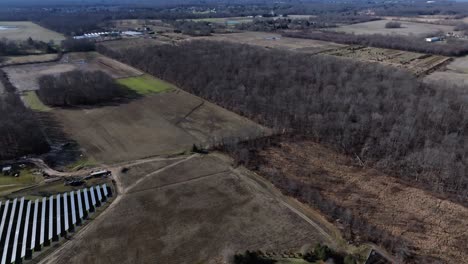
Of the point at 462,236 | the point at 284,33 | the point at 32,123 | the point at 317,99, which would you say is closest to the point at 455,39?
the point at 284,33

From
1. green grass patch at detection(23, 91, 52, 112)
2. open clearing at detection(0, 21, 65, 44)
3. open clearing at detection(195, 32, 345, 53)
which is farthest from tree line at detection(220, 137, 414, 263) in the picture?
open clearing at detection(0, 21, 65, 44)

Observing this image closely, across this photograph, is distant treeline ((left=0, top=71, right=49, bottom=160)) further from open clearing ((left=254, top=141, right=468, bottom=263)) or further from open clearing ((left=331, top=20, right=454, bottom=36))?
open clearing ((left=331, top=20, right=454, bottom=36))

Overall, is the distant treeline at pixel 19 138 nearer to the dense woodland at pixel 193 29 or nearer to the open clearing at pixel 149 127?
Result: the open clearing at pixel 149 127

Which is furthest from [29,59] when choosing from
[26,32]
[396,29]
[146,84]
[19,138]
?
[396,29]

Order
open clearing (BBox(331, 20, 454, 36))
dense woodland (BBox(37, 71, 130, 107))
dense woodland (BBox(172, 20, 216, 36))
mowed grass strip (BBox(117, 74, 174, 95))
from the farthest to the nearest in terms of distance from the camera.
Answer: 1. open clearing (BBox(331, 20, 454, 36))
2. dense woodland (BBox(172, 20, 216, 36))
3. mowed grass strip (BBox(117, 74, 174, 95))
4. dense woodland (BBox(37, 71, 130, 107))

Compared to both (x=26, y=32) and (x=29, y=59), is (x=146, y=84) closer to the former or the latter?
(x=29, y=59)
